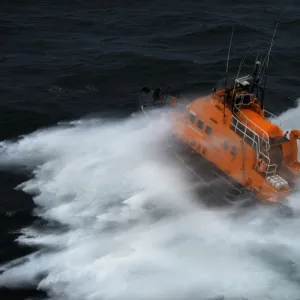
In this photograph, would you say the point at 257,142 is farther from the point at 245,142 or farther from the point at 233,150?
the point at 233,150

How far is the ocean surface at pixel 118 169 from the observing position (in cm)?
1557

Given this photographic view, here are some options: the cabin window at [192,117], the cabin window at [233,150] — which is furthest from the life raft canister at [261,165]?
the cabin window at [192,117]

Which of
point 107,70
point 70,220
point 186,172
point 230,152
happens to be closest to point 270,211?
point 230,152

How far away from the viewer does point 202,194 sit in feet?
61.4

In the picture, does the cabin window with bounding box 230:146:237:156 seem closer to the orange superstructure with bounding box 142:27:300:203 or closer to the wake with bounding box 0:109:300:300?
the orange superstructure with bounding box 142:27:300:203

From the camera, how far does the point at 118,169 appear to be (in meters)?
20.3

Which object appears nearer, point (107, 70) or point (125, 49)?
point (107, 70)

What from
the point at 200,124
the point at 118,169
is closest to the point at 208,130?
the point at 200,124

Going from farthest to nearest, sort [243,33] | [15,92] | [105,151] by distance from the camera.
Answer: [243,33]
[15,92]
[105,151]

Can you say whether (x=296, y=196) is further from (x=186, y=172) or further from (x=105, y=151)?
(x=105, y=151)

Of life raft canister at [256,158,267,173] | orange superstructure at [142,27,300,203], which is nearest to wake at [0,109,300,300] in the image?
orange superstructure at [142,27,300,203]

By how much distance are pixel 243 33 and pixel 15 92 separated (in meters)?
15.1

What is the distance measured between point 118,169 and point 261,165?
5719 mm

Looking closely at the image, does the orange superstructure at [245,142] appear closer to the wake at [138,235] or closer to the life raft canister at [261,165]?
the life raft canister at [261,165]
